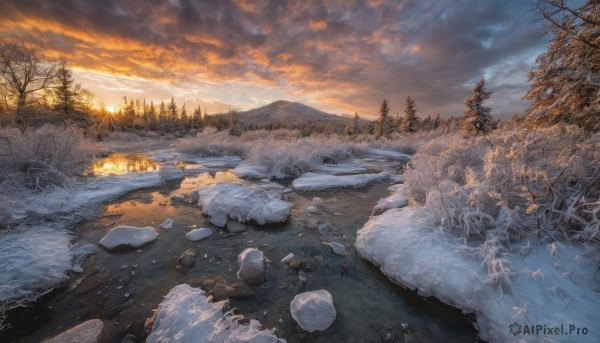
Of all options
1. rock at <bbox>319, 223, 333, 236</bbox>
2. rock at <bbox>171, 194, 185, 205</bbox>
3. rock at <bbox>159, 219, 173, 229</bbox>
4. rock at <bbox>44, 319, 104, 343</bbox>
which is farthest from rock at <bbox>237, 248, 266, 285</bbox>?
rock at <bbox>171, 194, 185, 205</bbox>

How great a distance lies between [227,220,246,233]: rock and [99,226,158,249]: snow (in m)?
1.39

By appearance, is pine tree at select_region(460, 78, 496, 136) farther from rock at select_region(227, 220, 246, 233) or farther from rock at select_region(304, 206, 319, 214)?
rock at select_region(227, 220, 246, 233)

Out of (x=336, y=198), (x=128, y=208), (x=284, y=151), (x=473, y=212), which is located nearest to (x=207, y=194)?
(x=128, y=208)

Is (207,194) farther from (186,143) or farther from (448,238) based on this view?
(186,143)

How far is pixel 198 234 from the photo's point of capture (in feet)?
15.0

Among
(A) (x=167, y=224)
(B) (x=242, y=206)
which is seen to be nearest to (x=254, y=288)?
(B) (x=242, y=206)

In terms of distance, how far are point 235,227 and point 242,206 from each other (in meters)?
0.71

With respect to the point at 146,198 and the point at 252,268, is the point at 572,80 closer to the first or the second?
the point at 252,268

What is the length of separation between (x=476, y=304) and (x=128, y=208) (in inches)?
288

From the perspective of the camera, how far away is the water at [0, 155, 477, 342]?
260 cm

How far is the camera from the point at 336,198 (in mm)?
7406

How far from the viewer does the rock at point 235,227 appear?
16.1ft

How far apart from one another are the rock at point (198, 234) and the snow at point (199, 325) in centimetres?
167

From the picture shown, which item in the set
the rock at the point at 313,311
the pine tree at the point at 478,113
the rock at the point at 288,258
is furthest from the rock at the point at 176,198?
the pine tree at the point at 478,113
